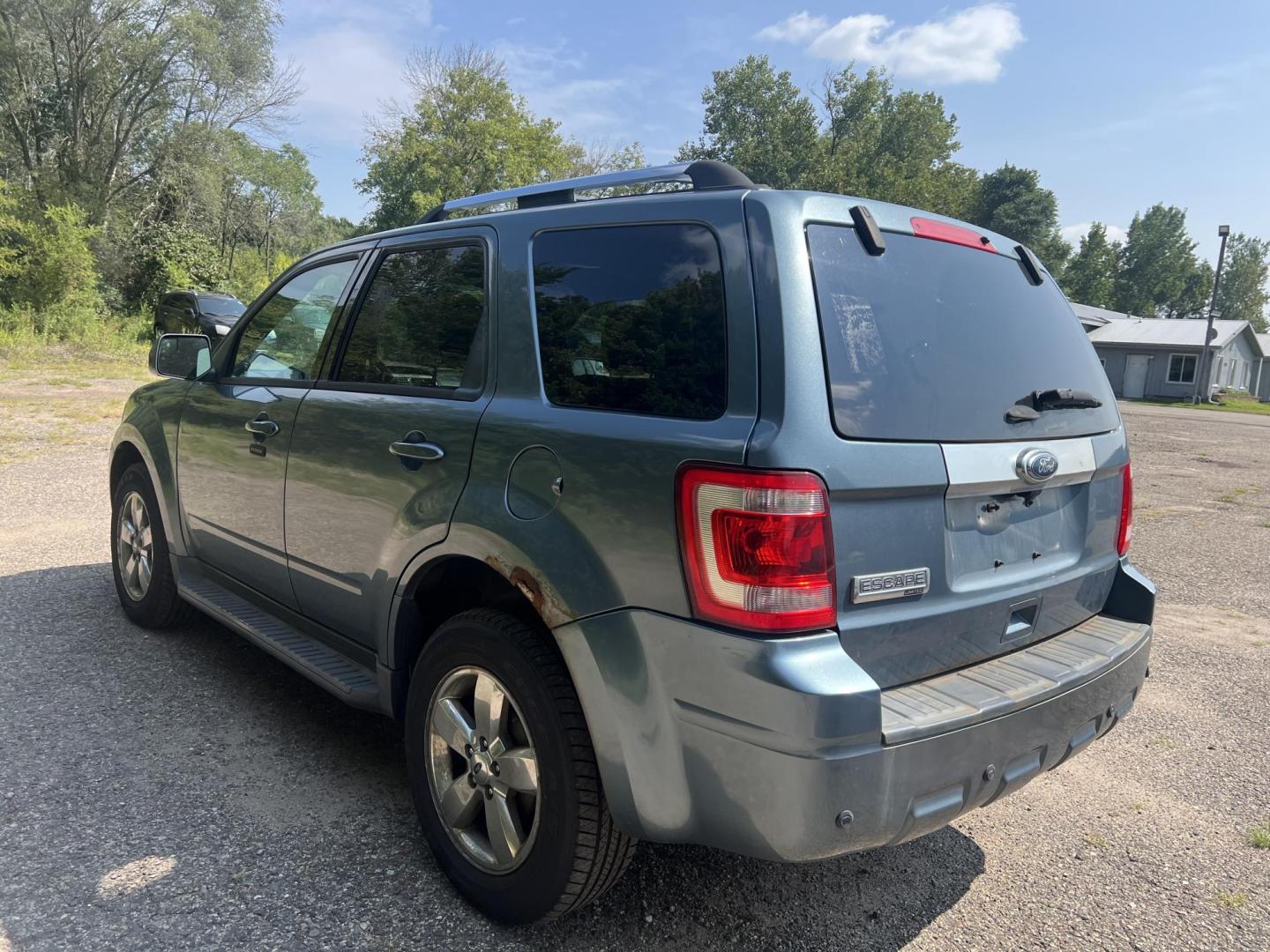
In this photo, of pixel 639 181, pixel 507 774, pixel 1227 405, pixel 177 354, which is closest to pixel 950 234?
pixel 639 181

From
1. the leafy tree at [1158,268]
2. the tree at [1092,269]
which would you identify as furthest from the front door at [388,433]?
the leafy tree at [1158,268]

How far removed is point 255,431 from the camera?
3.44m

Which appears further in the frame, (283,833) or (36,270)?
(36,270)

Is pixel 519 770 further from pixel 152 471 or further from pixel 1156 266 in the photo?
pixel 1156 266

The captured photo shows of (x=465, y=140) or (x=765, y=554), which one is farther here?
(x=465, y=140)

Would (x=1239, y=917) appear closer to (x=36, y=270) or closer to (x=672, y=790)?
(x=672, y=790)

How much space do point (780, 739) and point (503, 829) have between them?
0.94 meters

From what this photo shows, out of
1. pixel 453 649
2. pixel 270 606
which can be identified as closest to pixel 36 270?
pixel 270 606

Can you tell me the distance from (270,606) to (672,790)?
2.25 metres

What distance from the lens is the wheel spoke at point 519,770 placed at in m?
2.21

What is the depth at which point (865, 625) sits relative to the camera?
1.93 m

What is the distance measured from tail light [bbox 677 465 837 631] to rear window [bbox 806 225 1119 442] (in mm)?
234

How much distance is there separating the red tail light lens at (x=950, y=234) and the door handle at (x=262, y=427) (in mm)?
2441

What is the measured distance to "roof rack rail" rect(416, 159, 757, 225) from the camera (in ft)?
7.50
